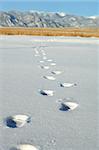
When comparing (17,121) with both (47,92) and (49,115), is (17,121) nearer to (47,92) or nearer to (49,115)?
(49,115)

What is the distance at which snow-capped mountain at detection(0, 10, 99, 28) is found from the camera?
145 meters

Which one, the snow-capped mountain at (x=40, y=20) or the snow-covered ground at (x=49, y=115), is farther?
the snow-capped mountain at (x=40, y=20)

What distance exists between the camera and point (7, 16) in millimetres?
148875

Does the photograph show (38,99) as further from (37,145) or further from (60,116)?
(37,145)

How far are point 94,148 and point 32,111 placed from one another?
0.54 m

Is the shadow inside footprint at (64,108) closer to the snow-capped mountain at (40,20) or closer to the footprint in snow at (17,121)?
the footprint in snow at (17,121)

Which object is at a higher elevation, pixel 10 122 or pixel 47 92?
pixel 10 122

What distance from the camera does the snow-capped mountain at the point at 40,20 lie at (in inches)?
5704

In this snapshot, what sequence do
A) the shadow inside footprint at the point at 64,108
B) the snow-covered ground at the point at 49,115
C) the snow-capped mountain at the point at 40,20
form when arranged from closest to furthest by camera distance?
1. the snow-covered ground at the point at 49,115
2. the shadow inside footprint at the point at 64,108
3. the snow-capped mountain at the point at 40,20

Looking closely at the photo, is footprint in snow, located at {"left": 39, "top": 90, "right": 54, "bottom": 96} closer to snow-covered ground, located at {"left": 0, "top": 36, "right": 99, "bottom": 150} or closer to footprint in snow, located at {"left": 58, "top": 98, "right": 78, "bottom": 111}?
snow-covered ground, located at {"left": 0, "top": 36, "right": 99, "bottom": 150}

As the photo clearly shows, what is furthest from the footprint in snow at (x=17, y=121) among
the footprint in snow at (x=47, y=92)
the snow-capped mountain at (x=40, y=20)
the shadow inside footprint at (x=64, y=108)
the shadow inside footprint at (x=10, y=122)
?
the snow-capped mountain at (x=40, y=20)

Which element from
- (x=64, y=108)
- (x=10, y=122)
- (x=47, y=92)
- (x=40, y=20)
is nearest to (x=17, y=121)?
(x=10, y=122)

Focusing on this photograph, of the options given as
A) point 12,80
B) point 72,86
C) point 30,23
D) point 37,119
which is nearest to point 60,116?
point 37,119

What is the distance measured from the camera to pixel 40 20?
150 metres
